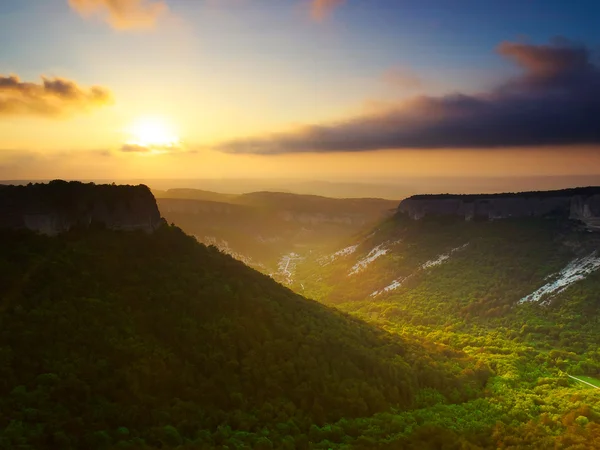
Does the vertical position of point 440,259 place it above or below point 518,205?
below

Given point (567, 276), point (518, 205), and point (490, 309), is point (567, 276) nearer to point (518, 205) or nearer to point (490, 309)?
point (490, 309)

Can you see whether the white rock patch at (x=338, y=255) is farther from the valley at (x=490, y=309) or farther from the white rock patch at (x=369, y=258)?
the white rock patch at (x=369, y=258)

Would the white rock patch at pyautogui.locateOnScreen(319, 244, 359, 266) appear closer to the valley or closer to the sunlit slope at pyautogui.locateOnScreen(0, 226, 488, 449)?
the valley

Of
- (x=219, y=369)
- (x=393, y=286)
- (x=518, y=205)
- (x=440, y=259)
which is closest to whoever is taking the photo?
(x=219, y=369)

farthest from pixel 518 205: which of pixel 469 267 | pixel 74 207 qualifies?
pixel 74 207

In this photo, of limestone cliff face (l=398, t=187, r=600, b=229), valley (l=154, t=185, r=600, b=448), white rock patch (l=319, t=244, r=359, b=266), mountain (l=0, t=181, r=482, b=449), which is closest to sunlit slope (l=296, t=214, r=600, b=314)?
valley (l=154, t=185, r=600, b=448)

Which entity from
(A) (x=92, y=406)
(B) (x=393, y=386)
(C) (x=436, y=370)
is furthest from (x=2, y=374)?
(C) (x=436, y=370)
